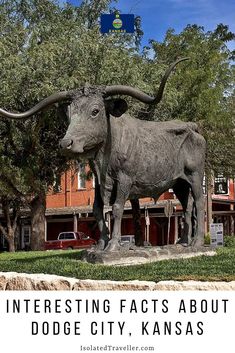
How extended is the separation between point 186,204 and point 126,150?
235 cm

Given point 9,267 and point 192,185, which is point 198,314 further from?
point 192,185

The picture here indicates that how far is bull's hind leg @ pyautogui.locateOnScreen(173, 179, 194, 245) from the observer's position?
450 inches

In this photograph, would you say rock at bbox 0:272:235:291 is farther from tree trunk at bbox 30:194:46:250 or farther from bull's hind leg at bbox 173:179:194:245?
tree trunk at bbox 30:194:46:250

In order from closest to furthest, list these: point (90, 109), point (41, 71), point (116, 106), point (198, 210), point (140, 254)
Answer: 1. point (90, 109)
2. point (116, 106)
3. point (140, 254)
4. point (198, 210)
5. point (41, 71)

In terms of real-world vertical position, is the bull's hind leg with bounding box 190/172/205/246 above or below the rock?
above

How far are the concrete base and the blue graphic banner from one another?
1259 cm

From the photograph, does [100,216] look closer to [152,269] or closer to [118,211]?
[118,211]

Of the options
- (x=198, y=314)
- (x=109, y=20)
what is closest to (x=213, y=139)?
(x=109, y=20)

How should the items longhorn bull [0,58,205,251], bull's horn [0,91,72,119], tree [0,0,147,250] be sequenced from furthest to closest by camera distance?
tree [0,0,147,250], bull's horn [0,91,72,119], longhorn bull [0,58,205,251]

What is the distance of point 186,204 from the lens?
11.6 metres

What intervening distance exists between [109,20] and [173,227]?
67.2ft

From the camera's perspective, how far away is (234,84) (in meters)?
29.4

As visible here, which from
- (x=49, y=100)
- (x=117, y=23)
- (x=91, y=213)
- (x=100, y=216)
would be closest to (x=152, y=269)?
(x=100, y=216)

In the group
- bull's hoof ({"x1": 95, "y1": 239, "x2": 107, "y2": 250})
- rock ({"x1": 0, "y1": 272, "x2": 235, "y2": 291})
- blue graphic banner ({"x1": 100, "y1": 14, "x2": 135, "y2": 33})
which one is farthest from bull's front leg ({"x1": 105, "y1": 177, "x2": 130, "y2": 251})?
blue graphic banner ({"x1": 100, "y1": 14, "x2": 135, "y2": 33})
